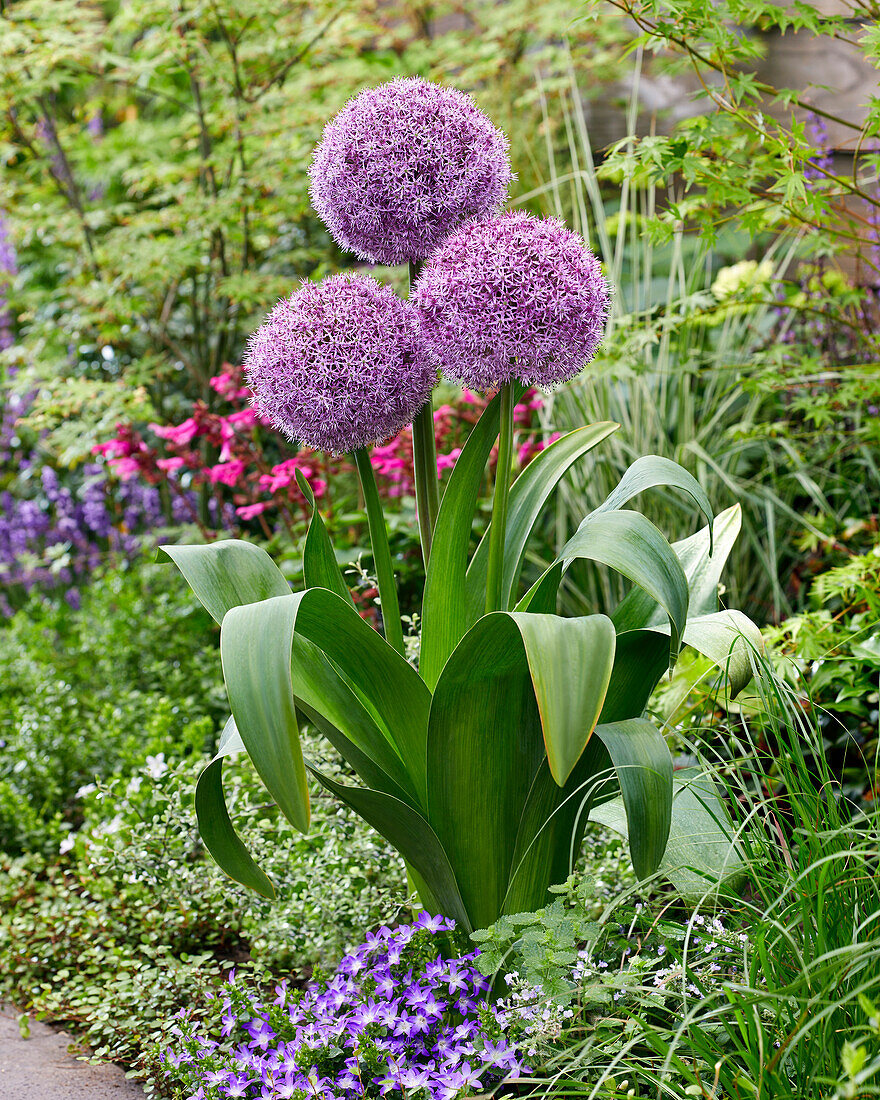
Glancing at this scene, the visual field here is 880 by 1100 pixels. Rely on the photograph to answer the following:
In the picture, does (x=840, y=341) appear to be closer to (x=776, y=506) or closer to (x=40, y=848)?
(x=776, y=506)

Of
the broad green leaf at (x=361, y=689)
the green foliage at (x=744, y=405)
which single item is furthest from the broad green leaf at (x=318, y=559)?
the green foliage at (x=744, y=405)

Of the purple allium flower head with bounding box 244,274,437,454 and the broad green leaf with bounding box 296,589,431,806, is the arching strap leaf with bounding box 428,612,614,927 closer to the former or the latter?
the broad green leaf with bounding box 296,589,431,806

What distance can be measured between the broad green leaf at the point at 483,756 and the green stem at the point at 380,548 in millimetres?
205

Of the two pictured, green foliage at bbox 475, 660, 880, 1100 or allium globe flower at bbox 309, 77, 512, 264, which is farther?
allium globe flower at bbox 309, 77, 512, 264

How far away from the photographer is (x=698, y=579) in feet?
5.37

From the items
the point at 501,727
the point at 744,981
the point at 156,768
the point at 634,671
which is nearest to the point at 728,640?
the point at 634,671

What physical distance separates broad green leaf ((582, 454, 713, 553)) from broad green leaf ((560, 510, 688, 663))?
79mm

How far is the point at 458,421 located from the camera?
3.33 meters

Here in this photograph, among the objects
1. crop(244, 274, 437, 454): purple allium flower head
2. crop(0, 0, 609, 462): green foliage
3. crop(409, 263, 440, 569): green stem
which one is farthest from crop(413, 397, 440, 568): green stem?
crop(0, 0, 609, 462): green foliage

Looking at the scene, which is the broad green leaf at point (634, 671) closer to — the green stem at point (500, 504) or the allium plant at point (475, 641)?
the allium plant at point (475, 641)

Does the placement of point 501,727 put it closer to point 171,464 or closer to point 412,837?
point 412,837

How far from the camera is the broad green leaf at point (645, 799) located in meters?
1.15

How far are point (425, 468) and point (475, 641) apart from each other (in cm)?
44

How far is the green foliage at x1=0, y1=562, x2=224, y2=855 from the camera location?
2.55 m
